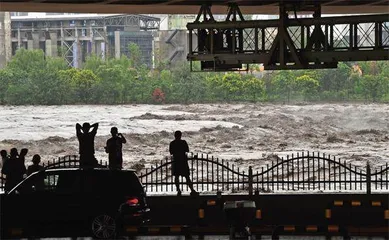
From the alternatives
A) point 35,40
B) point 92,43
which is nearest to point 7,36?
point 35,40

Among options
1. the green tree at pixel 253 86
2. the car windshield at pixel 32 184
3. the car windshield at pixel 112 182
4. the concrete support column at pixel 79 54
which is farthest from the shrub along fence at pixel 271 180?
the concrete support column at pixel 79 54

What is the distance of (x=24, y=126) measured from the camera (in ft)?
238

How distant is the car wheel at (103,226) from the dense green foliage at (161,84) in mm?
68913

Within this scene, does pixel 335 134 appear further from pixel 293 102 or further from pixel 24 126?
pixel 24 126

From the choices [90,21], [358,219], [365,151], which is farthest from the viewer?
[90,21]

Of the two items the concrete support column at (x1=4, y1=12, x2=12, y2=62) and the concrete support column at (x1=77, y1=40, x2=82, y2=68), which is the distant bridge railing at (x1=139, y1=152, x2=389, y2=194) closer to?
the concrete support column at (x1=4, y1=12, x2=12, y2=62)

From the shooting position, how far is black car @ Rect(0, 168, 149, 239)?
18.5 meters

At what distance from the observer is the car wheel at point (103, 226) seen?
1848 cm

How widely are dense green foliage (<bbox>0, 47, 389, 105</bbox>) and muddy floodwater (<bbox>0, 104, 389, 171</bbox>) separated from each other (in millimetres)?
2074

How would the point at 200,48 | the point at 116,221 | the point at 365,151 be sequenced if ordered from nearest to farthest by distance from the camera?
the point at 116,221 < the point at 200,48 < the point at 365,151

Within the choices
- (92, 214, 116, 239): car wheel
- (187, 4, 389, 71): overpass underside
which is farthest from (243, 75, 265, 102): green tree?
(92, 214, 116, 239): car wheel

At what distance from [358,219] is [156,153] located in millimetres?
43875

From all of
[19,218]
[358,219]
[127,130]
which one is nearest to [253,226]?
[358,219]

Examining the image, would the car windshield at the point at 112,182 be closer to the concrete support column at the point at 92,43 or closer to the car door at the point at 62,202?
the car door at the point at 62,202
